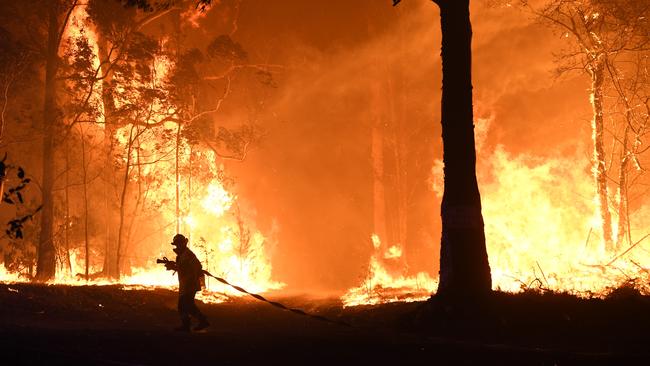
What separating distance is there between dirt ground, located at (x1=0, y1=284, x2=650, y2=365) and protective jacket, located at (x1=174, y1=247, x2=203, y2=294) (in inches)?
37.8

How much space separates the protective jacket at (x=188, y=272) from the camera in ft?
43.5

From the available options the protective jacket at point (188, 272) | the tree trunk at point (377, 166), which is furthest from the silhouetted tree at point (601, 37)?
the tree trunk at point (377, 166)

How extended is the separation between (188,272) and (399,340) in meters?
5.00

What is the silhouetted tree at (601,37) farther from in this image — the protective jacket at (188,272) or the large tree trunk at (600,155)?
the protective jacket at (188,272)

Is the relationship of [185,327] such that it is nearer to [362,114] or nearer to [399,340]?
[399,340]

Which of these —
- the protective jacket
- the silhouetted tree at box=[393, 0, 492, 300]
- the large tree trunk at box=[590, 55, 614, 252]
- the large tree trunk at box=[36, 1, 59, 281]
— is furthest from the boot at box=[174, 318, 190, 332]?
the large tree trunk at box=[590, 55, 614, 252]

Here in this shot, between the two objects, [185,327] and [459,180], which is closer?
[459,180]

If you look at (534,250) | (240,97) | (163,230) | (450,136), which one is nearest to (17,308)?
(450,136)

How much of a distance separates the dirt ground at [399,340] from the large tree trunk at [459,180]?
60 cm

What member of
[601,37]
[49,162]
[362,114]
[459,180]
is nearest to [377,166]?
[362,114]

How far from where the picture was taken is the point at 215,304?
21.9m

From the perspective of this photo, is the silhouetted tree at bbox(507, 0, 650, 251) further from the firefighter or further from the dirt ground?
the firefighter

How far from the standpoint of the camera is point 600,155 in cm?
2656

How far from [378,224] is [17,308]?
4261cm
